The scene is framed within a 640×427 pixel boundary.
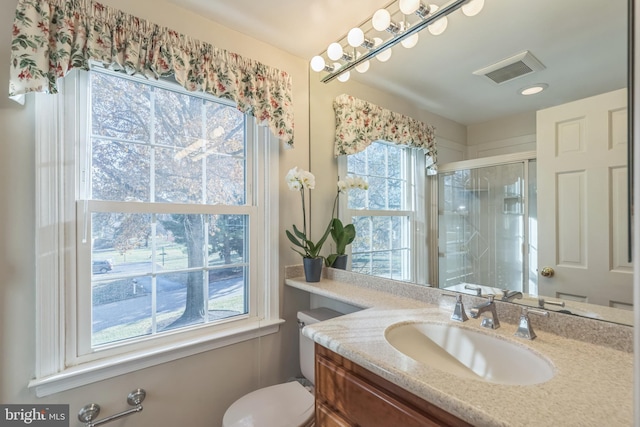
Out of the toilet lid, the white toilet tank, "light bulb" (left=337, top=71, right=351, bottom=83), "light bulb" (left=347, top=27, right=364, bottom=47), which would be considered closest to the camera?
the toilet lid

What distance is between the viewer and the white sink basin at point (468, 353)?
0.78 meters

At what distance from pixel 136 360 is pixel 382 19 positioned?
1.85m

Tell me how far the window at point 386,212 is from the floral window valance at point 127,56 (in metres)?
0.51

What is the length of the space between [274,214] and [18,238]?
1039 millimetres

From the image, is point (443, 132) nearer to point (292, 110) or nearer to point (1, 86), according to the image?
point (292, 110)

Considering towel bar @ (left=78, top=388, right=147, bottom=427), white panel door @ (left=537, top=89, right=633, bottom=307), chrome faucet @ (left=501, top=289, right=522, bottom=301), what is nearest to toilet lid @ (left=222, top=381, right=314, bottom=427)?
towel bar @ (left=78, top=388, right=147, bottom=427)

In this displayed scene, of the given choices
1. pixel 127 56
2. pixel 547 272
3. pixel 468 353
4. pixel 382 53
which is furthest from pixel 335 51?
pixel 468 353

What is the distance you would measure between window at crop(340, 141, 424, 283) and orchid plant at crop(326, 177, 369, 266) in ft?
0.10

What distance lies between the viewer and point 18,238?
1032mm

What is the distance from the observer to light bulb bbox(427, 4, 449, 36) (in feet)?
3.86

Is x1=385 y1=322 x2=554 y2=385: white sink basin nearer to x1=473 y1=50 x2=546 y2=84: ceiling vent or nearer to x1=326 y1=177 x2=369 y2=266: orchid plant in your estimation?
x1=326 y1=177 x2=369 y2=266: orchid plant

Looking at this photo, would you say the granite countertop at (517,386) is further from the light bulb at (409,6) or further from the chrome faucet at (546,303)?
the light bulb at (409,6)

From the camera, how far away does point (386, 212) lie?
60.4 inches

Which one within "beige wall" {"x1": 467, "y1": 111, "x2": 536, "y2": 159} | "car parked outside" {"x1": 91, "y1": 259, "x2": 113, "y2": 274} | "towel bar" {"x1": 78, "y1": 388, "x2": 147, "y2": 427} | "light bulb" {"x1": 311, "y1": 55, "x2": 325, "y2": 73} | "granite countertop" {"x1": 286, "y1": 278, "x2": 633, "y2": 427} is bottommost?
"towel bar" {"x1": 78, "y1": 388, "x2": 147, "y2": 427}
